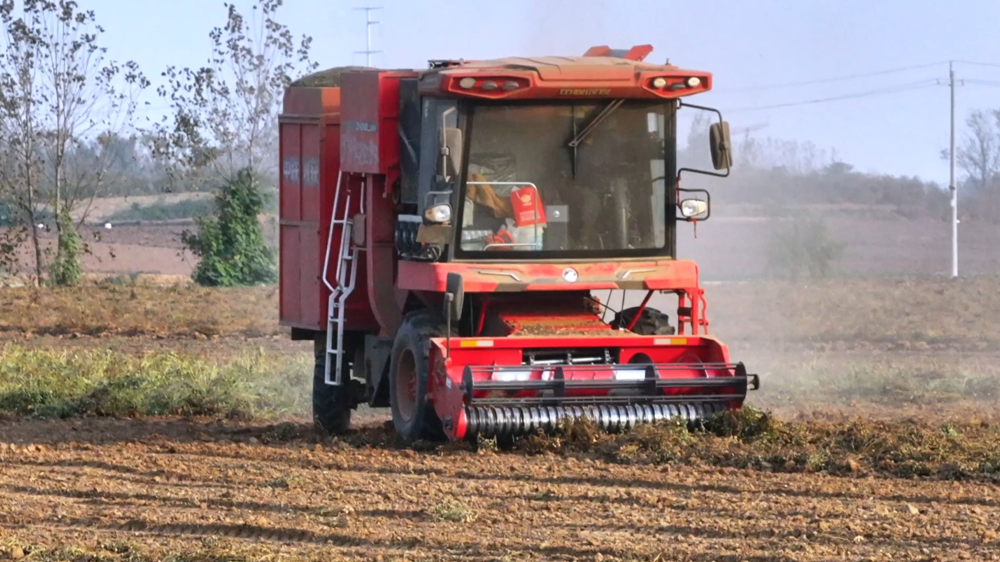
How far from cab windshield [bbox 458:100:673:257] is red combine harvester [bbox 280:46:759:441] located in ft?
0.03

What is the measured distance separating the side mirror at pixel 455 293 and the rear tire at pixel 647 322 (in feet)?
5.73

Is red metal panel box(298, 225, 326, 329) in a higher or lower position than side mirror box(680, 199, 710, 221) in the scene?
lower

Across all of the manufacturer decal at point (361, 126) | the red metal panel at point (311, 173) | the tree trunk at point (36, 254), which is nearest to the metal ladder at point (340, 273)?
the red metal panel at point (311, 173)

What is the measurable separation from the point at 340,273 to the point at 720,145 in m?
3.13

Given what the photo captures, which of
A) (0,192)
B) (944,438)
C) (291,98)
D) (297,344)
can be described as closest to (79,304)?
(297,344)

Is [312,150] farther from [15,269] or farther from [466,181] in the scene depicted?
[15,269]

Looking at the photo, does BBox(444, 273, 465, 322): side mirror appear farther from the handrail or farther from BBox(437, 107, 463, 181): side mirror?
the handrail

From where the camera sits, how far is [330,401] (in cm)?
1247

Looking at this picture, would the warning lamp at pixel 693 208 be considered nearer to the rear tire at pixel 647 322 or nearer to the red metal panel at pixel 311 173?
the rear tire at pixel 647 322

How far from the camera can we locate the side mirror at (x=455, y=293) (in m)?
10.1

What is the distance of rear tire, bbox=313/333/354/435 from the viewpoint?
1246cm

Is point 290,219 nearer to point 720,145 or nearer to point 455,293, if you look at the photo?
point 455,293

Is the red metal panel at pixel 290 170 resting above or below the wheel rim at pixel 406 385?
above

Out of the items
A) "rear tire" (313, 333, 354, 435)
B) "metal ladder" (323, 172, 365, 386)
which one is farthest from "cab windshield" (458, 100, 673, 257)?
"rear tire" (313, 333, 354, 435)
